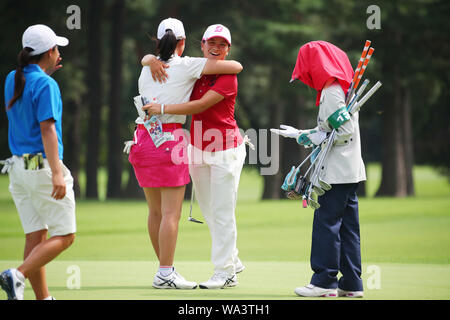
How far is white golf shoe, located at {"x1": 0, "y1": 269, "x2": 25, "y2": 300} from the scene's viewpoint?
4961mm

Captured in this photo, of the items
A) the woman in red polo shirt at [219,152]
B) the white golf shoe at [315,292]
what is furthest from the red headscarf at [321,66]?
the white golf shoe at [315,292]

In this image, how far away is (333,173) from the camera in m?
5.86

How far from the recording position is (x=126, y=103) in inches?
1316

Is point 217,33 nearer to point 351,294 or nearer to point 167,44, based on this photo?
point 167,44

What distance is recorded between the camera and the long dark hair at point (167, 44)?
251 inches

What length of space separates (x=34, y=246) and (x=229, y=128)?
6.61 ft

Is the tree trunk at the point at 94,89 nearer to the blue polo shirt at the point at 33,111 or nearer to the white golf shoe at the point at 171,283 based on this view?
the white golf shoe at the point at 171,283

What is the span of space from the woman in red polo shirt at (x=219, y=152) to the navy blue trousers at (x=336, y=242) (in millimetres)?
829

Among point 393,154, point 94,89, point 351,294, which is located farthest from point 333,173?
point 393,154

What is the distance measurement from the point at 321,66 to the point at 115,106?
23.0 metres

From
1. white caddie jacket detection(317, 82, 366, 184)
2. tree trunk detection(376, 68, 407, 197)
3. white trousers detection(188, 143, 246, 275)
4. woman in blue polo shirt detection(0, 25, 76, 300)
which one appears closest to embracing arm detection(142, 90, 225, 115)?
white trousers detection(188, 143, 246, 275)

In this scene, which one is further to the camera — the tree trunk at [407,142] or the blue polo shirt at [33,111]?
the tree trunk at [407,142]

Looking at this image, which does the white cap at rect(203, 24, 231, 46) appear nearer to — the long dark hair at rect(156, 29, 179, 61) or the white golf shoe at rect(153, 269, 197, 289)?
the long dark hair at rect(156, 29, 179, 61)

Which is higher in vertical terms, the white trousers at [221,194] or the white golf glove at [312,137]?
the white golf glove at [312,137]
